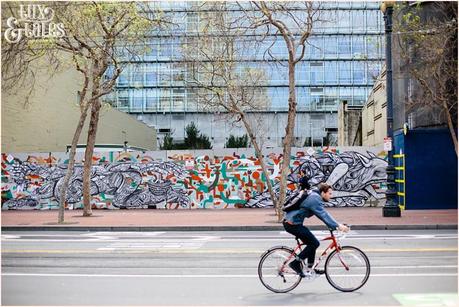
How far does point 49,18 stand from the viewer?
59.3 ft

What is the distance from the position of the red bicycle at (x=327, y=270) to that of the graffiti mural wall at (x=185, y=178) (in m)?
18.7

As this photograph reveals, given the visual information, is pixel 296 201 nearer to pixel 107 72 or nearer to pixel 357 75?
pixel 107 72

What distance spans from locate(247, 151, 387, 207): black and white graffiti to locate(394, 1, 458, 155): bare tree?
4309 mm

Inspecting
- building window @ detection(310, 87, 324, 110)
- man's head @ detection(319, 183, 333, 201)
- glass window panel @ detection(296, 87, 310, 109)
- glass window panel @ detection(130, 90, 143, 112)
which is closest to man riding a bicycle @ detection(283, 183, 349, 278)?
man's head @ detection(319, 183, 333, 201)

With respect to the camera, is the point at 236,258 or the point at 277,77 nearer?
the point at 236,258

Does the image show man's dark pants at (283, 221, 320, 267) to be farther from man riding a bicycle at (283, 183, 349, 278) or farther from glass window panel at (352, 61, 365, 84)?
glass window panel at (352, 61, 365, 84)

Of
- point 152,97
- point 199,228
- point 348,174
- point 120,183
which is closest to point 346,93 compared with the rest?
point 152,97

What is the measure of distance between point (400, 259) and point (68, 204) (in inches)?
812

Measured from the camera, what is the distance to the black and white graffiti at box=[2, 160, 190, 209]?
28.1m

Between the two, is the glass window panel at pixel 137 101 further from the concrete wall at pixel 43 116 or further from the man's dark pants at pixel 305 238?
the man's dark pants at pixel 305 238

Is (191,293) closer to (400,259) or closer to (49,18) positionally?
(400,259)

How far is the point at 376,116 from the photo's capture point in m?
33.2

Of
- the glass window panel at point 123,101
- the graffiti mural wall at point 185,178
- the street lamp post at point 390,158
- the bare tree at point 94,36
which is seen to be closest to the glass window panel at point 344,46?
the glass window panel at point 123,101

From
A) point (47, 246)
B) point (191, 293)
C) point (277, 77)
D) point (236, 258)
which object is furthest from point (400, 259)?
point (277, 77)
